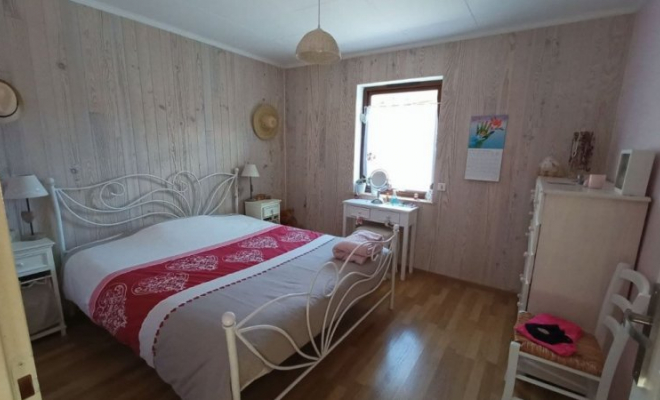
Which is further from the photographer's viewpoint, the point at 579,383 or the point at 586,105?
the point at 586,105

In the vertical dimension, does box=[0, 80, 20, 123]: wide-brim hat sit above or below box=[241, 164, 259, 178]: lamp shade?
above

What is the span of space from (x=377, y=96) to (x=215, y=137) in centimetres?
198

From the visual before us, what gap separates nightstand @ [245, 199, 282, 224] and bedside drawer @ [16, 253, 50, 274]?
193 centimetres

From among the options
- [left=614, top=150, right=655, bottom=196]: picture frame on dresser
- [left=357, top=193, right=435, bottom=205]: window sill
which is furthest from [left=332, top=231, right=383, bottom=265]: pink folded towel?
[left=614, top=150, right=655, bottom=196]: picture frame on dresser

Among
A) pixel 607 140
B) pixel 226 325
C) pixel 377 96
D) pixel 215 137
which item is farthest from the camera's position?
pixel 377 96

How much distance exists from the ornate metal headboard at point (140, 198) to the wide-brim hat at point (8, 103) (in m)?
0.46

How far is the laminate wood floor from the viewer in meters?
1.76

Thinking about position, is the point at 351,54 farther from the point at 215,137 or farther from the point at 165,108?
the point at 165,108

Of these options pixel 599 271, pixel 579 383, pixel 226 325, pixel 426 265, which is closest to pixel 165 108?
pixel 226 325

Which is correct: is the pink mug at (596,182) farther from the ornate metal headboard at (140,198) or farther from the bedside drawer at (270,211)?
the ornate metal headboard at (140,198)

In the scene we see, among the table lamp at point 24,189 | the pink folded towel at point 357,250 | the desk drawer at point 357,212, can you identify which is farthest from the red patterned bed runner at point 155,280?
the desk drawer at point 357,212

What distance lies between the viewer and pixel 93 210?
8.31 feet

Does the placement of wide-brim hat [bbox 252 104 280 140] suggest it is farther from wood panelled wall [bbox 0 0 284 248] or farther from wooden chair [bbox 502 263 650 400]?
wooden chair [bbox 502 263 650 400]

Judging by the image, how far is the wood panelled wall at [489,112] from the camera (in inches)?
97.5
